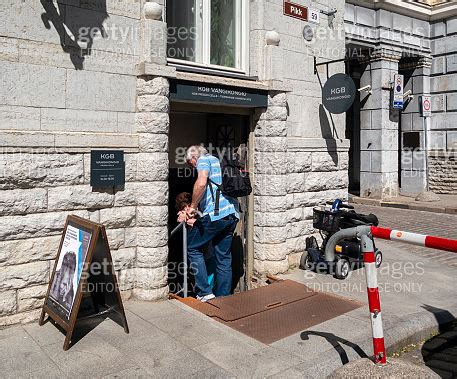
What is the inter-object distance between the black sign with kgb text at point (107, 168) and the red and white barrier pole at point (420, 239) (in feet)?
9.86

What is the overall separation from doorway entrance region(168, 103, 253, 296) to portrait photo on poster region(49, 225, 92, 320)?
244 cm

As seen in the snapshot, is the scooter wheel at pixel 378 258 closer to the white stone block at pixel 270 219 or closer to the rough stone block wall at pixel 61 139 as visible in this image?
the white stone block at pixel 270 219

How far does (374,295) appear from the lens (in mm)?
4082

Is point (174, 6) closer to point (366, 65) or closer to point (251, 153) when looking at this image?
point (251, 153)

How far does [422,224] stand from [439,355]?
313 inches

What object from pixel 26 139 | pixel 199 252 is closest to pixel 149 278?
pixel 199 252

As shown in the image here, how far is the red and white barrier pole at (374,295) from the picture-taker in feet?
13.2

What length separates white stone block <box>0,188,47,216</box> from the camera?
16.6 feet

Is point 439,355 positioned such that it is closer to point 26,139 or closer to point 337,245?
point 337,245

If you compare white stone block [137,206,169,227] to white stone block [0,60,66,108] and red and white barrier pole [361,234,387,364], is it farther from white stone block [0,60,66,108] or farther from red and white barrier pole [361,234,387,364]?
red and white barrier pole [361,234,387,364]

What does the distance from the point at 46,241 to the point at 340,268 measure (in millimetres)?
4027

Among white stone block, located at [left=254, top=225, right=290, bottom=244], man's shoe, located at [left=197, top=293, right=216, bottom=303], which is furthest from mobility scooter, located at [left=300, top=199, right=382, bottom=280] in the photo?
man's shoe, located at [left=197, top=293, right=216, bottom=303]

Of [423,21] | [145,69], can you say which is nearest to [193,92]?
[145,69]

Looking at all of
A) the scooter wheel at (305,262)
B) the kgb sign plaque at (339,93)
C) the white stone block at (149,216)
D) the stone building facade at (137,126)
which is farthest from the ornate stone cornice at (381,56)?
the white stone block at (149,216)
